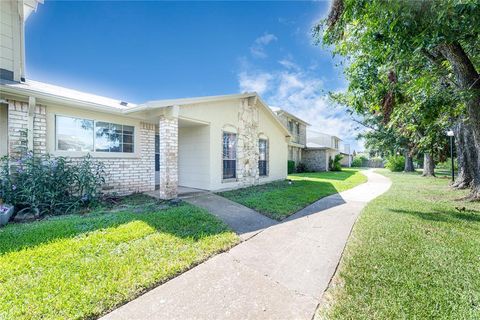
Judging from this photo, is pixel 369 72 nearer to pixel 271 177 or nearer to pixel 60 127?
pixel 271 177

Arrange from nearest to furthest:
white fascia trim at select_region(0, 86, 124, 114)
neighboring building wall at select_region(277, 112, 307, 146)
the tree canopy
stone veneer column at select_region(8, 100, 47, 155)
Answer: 1. the tree canopy
2. white fascia trim at select_region(0, 86, 124, 114)
3. stone veneer column at select_region(8, 100, 47, 155)
4. neighboring building wall at select_region(277, 112, 307, 146)

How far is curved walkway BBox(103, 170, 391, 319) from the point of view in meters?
2.38

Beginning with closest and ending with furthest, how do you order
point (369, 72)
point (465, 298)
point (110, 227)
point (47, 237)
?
point (465, 298) → point (47, 237) → point (110, 227) → point (369, 72)

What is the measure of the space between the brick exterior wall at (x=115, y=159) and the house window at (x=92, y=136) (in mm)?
354

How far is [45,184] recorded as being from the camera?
18.8 ft

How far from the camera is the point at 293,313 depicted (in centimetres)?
239

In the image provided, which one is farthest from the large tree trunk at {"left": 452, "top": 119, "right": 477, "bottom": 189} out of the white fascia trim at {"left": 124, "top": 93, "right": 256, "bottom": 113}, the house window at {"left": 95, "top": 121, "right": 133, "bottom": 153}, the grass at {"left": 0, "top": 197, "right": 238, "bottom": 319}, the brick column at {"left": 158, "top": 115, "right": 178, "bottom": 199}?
the house window at {"left": 95, "top": 121, "right": 133, "bottom": 153}

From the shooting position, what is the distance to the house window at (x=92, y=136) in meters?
6.81

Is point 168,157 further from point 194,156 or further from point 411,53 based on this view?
point 411,53

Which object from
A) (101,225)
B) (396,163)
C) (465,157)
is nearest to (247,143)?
(101,225)

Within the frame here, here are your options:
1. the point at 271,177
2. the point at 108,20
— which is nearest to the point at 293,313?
the point at 271,177

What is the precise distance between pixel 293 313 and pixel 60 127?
8.03 metres

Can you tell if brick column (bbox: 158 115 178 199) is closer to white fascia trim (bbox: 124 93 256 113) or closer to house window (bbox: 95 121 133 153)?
white fascia trim (bbox: 124 93 256 113)

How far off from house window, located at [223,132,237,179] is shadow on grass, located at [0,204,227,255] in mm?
3996
